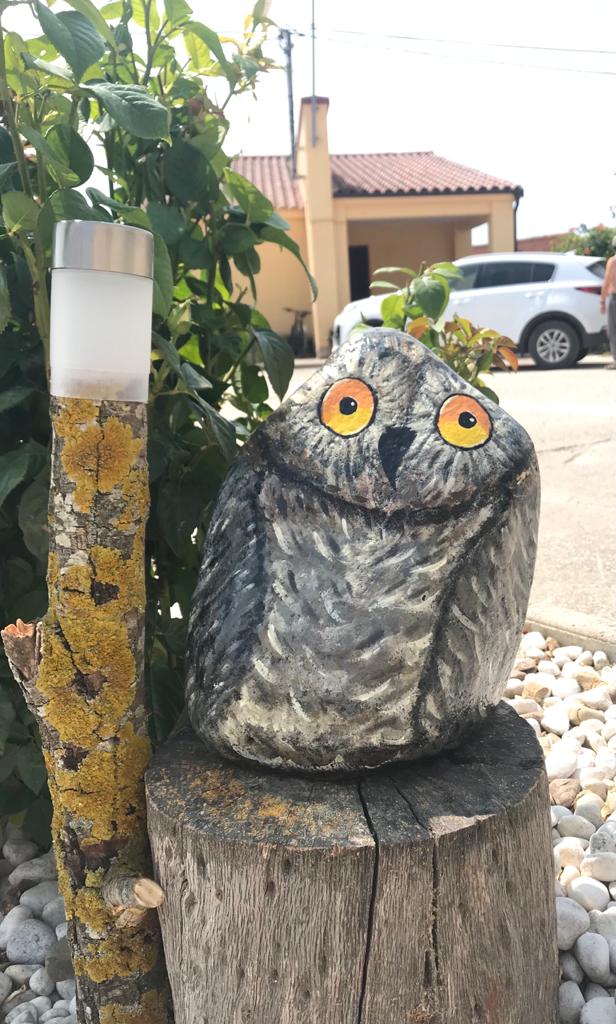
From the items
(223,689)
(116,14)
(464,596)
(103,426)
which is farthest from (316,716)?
(116,14)

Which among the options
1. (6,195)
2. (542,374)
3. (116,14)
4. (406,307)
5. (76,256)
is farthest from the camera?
(542,374)

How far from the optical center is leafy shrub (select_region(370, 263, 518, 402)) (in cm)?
182

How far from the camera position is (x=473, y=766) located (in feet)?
4.13

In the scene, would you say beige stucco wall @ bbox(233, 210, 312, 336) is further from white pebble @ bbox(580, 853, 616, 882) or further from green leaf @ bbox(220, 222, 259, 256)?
white pebble @ bbox(580, 853, 616, 882)

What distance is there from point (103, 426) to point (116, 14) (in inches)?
32.4

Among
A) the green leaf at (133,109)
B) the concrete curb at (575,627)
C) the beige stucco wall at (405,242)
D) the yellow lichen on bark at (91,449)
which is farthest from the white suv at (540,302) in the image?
the yellow lichen on bark at (91,449)

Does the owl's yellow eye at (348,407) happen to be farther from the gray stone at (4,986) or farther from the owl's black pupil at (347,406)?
the gray stone at (4,986)

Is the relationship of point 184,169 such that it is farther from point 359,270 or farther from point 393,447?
point 359,270

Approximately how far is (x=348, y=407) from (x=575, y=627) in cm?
208

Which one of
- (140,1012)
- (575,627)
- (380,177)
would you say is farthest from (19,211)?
(380,177)

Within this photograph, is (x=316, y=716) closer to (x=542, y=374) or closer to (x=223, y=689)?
(x=223, y=689)

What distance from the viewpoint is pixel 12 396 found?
4.53 feet

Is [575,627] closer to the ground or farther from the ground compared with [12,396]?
closer to the ground

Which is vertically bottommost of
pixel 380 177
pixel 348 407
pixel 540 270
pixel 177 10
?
pixel 348 407
